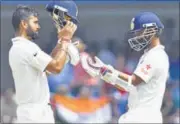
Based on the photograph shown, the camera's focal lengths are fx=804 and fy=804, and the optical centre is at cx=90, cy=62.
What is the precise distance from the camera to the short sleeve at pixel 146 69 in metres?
8.29

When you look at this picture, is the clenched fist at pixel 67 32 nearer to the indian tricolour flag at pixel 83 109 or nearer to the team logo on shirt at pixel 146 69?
the team logo on shirt at pixel 146 69

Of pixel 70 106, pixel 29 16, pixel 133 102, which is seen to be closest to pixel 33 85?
pixel 29 16

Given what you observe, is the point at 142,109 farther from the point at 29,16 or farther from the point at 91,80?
the point at 91,80

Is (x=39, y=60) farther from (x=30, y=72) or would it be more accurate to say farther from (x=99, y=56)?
(x=99, y=56)

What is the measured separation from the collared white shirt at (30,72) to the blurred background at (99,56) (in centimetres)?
432

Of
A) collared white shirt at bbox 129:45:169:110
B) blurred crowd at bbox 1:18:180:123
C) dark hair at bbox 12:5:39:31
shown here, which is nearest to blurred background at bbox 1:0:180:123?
blurred crowd at bbox 1:18:180:123

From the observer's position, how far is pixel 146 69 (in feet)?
27.2

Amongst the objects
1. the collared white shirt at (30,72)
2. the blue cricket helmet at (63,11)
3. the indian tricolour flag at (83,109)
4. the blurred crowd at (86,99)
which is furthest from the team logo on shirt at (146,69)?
the indian tricolour flag at (83,109)

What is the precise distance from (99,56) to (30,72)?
6.55 meters

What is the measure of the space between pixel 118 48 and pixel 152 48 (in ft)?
19.8

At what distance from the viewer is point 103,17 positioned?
15.2 m

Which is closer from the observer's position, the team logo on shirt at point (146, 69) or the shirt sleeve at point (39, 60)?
the shirt sleeve at point (39, 60)

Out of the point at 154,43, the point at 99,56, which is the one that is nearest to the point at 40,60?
the point at 154,43

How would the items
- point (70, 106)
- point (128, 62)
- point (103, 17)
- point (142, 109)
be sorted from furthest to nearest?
point (103, 17)
point (128, 62)
point (70, 106)
point (142, 109)
